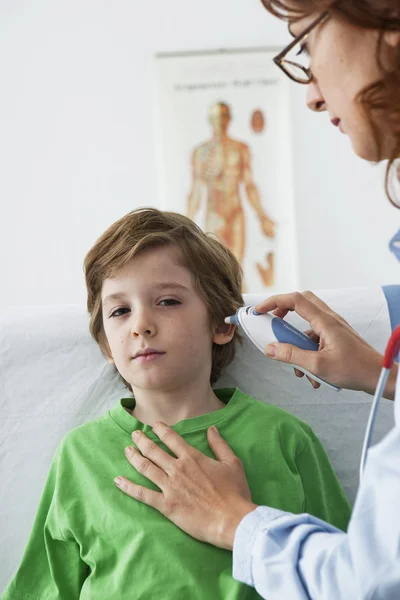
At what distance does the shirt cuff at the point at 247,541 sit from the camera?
0.98 metres

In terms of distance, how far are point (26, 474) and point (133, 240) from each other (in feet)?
1.70

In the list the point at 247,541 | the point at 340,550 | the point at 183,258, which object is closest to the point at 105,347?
the point at 183,258

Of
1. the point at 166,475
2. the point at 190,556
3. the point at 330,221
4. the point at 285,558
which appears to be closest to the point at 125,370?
the point at 166,475

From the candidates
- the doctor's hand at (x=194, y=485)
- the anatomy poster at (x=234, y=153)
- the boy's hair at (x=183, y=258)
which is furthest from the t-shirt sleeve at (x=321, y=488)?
the anatomy poster at (x=234, y=153)

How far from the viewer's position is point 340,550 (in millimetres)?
854

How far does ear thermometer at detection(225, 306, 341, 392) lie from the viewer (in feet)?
4.19

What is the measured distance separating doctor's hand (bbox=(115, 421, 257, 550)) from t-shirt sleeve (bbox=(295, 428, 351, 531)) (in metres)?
0.16

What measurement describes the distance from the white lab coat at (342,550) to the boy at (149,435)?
28 cm

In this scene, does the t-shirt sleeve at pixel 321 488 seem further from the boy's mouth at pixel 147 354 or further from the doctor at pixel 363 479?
the boy's mouth at pixel 147 354

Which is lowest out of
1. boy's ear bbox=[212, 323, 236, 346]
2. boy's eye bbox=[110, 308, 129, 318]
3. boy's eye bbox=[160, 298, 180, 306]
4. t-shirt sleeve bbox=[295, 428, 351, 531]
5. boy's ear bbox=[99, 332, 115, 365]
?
t-shirt sleeve bbox=[295, 428, 351, 531]

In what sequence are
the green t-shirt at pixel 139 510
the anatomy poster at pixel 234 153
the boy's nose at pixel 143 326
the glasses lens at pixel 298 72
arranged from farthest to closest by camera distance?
the anatomy poster at pixel 234 153 < the boy's nose at pixel 143 326 < the green t-shirt at pixel 139 510 < the glasses lens at pixel 298 72

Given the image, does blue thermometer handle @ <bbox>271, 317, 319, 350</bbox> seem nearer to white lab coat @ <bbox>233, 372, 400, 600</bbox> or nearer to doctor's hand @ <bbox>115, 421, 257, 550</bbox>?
doctor's hand @ <bbox>115, 421, 257, 550</bbox>

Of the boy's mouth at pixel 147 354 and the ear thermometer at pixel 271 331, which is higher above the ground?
the ear thermometer at pixel 271 331

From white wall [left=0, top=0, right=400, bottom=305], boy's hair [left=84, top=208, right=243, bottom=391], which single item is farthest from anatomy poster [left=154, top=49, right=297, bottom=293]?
boy's hair [left=84, top=208, right=243, bottom=391]
